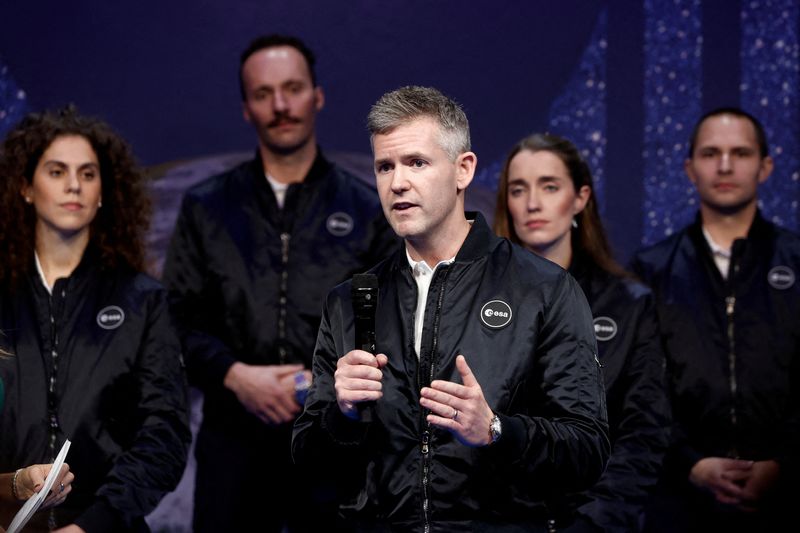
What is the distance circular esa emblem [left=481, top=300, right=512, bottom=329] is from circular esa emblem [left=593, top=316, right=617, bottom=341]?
895 millimetres

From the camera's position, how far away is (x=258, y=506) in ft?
10.8

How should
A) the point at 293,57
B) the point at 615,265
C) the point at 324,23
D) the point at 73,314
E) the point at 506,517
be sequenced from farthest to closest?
1. the point at 324,23
2. the point at 293,57
3. the point at 615,265
4. the point at 73,314
5. the point at 506,517

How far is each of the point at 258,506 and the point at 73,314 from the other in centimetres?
86

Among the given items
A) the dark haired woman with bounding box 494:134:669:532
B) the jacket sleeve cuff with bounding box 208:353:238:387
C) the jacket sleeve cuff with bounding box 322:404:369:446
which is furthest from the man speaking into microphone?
the jacket sleeve cuff with bounding box 208:353:238:387

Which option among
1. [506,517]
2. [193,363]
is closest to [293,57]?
[193,363]

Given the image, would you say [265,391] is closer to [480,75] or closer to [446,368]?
[446,368]

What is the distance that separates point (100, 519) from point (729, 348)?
2034 mm

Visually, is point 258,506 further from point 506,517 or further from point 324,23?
point 324,23

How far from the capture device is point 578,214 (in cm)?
330

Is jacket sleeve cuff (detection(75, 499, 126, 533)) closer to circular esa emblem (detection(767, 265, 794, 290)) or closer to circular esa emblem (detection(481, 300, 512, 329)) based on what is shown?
circular esa emblem (detection(481, 300, 512, 329))

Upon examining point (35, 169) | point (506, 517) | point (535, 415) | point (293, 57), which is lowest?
A: point (506, 517)

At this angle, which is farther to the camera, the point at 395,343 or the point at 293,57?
the point at 293,57

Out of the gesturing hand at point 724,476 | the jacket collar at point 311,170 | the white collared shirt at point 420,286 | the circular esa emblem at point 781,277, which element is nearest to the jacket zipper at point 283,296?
the jacket collar at point 311,170

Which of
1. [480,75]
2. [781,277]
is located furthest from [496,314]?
[480,75]
